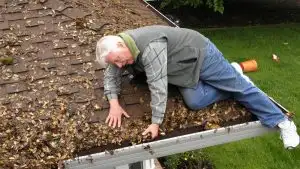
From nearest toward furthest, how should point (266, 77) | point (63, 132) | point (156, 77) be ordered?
point (63, 132), point (156, 77), point (266, 77)

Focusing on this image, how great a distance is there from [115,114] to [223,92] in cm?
94

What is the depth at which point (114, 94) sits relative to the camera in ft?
11.8

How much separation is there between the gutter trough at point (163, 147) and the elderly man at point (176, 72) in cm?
10

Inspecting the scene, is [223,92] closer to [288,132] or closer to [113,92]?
[288,132]

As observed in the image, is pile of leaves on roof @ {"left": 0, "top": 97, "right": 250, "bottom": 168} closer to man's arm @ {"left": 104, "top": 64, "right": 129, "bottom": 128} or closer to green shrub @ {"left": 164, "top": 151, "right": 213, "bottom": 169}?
man's arm @ {"left": 104, "top": 64, "right": 129, "bottom": 128}

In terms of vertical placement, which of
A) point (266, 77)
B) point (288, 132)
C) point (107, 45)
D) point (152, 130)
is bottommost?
point (266, 77)

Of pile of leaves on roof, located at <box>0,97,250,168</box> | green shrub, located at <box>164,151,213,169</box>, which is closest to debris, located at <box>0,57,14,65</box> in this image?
pile of leaves on roof, located at <box>0,97,250,168</box>

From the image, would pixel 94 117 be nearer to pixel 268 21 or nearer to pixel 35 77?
pixel 35 77

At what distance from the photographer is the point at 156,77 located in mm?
3416

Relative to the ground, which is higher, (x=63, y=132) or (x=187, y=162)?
(x=63, y=132)

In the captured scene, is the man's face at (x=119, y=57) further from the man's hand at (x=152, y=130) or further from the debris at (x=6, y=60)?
the debris at (x=6, y=60)

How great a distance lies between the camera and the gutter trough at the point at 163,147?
3223 millimetres

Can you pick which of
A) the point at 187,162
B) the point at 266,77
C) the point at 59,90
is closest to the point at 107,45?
the point at 59,90

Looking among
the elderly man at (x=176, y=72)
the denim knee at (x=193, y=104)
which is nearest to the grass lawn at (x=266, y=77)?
the elderly man at (x=176, y=72)
